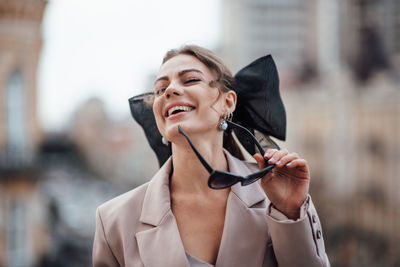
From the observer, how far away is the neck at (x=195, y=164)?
171cm

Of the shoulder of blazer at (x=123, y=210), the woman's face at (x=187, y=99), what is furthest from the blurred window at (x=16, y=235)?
the woman's face at (x=187, y=99)

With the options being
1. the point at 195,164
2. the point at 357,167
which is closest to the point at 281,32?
the point at 357,167

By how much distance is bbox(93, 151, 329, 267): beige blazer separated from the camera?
1554 mm

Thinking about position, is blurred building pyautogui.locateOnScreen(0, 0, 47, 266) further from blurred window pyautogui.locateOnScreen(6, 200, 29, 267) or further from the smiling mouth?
the smiling mouth

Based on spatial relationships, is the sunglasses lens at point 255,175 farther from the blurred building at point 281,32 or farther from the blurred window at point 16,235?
the blurred building at point 281,32

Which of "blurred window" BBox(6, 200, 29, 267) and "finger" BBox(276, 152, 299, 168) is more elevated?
"finger" BBox(276, 152, 299, 168)

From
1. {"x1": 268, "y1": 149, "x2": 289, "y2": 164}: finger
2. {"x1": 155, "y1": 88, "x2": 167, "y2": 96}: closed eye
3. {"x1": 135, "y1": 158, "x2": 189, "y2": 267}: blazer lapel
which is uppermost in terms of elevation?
{"x1": 155, "y1": 88, "x2": 167, "y2": 96}: closed eye

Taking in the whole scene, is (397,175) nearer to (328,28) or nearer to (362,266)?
(362,266)

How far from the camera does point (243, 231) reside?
165 cm

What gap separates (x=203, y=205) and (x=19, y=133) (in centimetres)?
617

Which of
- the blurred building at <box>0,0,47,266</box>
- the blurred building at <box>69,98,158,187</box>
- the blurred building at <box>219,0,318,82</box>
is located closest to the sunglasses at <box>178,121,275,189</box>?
the blurred building at <box>0,0,47,266</box>

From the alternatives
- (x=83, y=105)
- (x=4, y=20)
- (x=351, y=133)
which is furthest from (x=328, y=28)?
(x=83, y=105)

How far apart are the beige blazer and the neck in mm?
58

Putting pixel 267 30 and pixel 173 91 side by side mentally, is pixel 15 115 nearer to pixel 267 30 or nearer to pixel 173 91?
pixel 173 91
